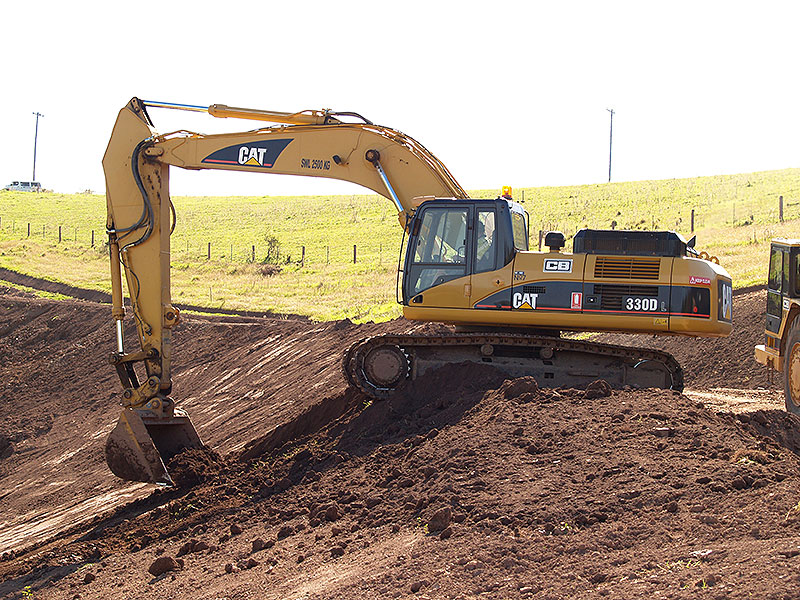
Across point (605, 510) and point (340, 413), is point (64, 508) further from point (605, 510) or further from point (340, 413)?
point (605, 510)

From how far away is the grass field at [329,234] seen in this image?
3005 centimetres

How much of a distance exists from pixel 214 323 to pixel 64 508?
31.0 ft

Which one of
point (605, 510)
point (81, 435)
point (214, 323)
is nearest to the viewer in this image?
point (605, 510)

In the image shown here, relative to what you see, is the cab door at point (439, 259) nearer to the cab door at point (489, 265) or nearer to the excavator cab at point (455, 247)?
the excavator cab at point (455, 247)

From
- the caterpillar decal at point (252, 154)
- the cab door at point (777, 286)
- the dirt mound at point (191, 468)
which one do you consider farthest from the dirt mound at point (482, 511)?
the cab door at point (777, 286)

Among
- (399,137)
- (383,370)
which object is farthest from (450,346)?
(399,137)

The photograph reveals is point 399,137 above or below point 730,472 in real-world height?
above

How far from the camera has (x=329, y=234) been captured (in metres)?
47.2

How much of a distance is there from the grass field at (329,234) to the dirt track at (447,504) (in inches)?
439

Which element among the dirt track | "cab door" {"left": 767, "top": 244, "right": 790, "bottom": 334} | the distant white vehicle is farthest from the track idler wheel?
the distant white vehicle

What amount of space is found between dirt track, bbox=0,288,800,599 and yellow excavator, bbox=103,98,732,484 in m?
0.63

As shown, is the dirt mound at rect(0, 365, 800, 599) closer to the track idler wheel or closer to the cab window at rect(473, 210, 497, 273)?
the track idler wheel

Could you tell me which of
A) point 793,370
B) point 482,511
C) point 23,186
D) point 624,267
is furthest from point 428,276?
point 23,186

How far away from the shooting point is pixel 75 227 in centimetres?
5609
